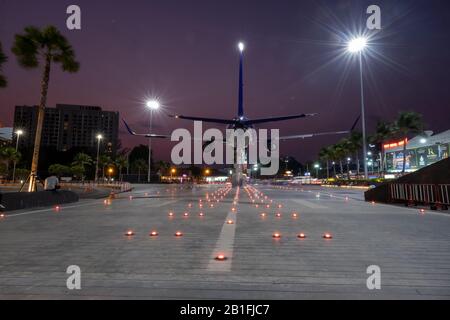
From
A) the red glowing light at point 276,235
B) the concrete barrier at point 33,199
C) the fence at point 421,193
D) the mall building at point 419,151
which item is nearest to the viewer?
the red glowing light at point 276,235

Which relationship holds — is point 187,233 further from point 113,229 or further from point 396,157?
point 396,157

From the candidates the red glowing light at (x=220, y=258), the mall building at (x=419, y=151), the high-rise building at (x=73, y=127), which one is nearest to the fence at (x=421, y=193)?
the red glowing light at (x=220, y=258)

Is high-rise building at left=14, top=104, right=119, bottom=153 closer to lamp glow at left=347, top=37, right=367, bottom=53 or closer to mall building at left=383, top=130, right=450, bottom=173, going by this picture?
mall building at left=383, top=130, right=450, bottom=173

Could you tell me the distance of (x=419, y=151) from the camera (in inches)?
3068

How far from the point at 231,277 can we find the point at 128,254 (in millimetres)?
Result: 2519

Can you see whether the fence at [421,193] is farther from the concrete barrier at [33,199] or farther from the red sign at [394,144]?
the red sign at [394,144]

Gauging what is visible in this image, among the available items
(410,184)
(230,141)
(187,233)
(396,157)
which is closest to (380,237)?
(187,233)

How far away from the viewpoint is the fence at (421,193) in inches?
575

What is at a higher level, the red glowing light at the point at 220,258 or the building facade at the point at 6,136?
the building facade at the point at 6,136

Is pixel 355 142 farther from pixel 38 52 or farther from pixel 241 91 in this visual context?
pixel 38 52

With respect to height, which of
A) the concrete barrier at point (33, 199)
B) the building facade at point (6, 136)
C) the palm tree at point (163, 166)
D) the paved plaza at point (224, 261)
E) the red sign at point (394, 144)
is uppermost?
the building facade at point (6, 136)

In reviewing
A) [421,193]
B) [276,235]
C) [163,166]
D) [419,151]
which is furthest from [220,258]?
[163,166]

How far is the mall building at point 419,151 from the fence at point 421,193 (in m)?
51.9
